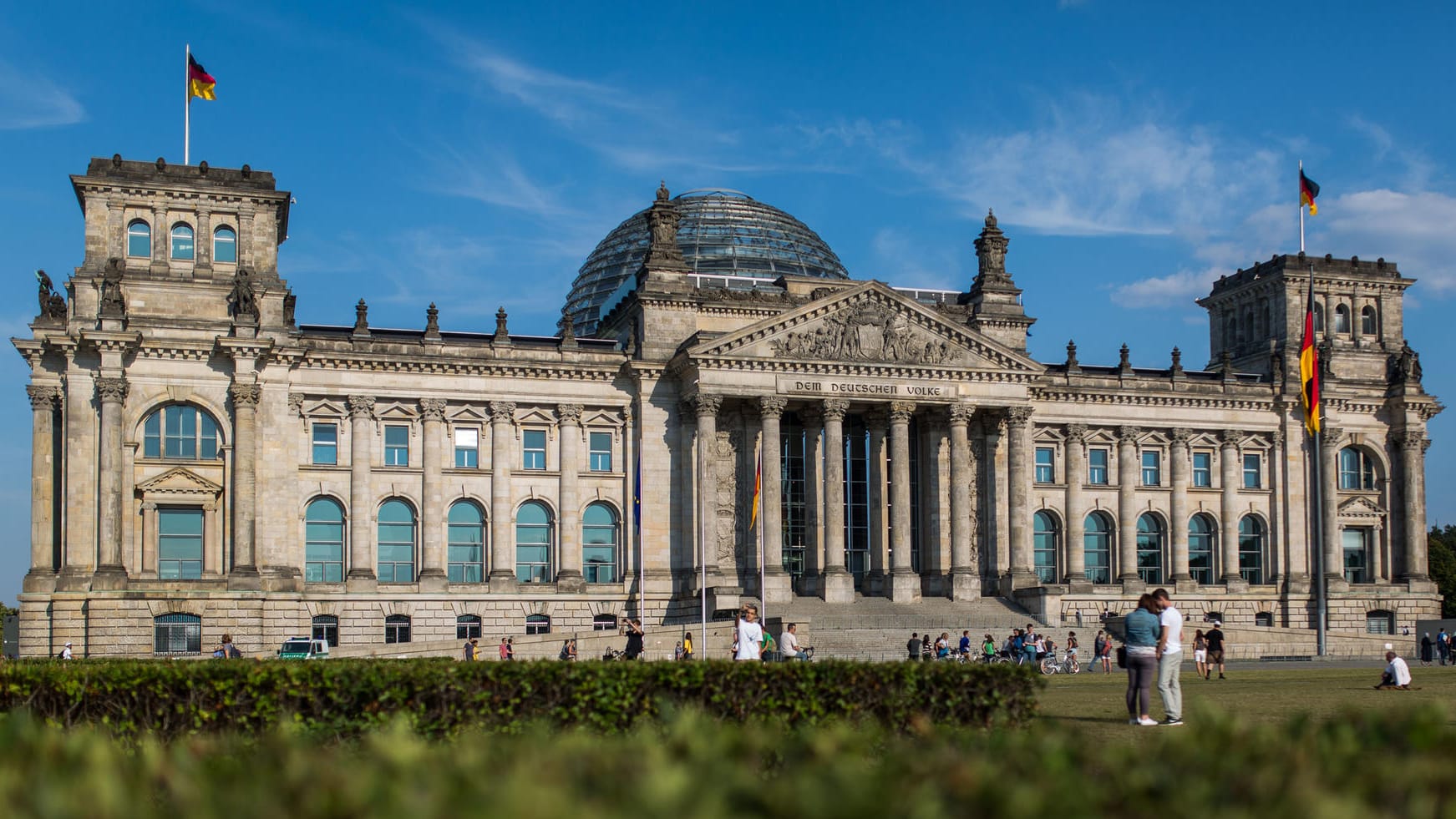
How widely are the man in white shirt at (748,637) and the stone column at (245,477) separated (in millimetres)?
33784

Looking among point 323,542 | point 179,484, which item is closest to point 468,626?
point 323,542

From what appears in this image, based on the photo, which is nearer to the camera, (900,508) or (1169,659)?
(1169,659)

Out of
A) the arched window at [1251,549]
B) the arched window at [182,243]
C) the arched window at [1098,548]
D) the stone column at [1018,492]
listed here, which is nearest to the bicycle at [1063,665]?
the stone column at [1018,492]

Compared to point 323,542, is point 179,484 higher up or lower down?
higher up

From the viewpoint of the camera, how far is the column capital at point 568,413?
232 feet

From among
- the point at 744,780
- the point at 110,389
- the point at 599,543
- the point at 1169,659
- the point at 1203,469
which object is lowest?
the point at 1169,659

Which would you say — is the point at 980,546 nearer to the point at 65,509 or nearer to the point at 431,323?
the point at 431,323

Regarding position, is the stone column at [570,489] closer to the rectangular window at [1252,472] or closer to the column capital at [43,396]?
the column capital at [43,396]

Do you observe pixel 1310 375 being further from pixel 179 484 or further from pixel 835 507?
pixel 179 484

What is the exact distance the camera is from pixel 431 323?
69938 millimetres

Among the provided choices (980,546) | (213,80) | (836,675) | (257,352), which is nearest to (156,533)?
(257,352)

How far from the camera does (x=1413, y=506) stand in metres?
82.3

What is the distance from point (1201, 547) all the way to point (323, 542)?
44.8 m

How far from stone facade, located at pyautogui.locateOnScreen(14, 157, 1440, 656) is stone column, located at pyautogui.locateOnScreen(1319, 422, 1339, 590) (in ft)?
0.49
